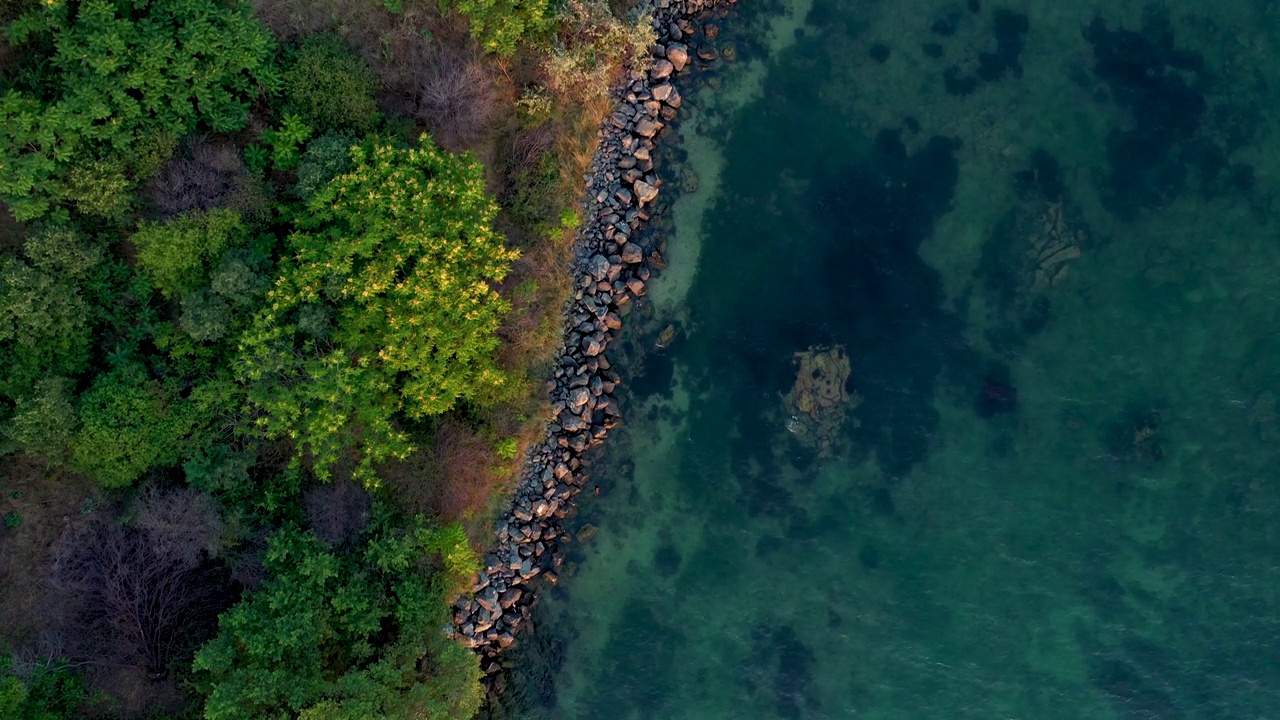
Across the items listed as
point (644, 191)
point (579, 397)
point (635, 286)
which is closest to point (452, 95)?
point (644, 191)

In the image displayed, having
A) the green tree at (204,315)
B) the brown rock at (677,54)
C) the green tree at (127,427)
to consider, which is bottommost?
the green tree at (127,427)

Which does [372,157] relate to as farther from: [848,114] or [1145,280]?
[1145,280]

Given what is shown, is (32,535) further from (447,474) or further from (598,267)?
(598,267)

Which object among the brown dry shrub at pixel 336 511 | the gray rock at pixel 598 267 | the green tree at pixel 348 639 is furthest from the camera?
the gray rock at pixel 598 267

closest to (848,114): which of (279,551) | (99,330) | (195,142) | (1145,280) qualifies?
(1145,280)

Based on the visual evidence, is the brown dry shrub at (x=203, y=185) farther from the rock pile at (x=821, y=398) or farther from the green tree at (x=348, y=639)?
the rock pile at (x=821, y=398)

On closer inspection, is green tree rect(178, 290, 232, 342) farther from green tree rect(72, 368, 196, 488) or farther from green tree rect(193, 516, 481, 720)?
green tree rect(193, 516, 481, 720)

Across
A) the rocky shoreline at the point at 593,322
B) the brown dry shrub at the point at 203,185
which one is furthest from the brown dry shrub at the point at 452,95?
the brown dry shrub at the point at 203,185
